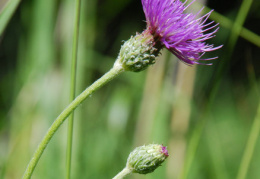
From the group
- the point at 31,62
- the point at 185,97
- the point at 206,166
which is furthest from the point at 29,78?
the point at 206,166

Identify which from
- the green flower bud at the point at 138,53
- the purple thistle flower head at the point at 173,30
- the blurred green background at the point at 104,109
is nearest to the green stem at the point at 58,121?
Result: the green flower bud at the point at 138,53

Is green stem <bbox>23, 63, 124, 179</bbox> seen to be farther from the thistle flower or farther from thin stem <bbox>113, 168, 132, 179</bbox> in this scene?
thin stem <bbox>113, 168, 132, 179</bbox>

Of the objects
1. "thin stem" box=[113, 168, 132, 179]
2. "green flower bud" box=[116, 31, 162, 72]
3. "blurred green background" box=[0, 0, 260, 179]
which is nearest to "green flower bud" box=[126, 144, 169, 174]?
"thin stem" box=[113, 168, 132, 179]

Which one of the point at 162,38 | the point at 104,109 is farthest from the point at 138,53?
the point at 104,109

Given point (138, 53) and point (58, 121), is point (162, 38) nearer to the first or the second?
point (138, 53)

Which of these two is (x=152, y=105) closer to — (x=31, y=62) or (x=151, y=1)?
(x=31, y=62)

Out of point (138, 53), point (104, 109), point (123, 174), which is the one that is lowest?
point (104, 109)

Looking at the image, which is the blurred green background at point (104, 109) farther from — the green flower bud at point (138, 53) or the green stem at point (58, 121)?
the green stem at point (58, 121)
